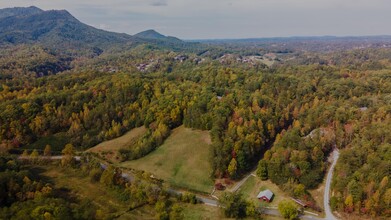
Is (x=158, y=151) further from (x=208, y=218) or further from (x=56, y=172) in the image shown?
(x=208, y=218)

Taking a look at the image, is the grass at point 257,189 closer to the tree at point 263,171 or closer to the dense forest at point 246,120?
the tree at point 263,171

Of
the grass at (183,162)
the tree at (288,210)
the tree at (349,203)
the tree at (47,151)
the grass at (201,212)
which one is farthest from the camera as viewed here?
the tree at (47,151)

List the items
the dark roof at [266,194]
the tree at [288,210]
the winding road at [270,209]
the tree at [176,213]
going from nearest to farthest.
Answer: the tree at [176,213] < the tree at [288,210] < the winding road at [270,209] < the dark roof at [266,194]

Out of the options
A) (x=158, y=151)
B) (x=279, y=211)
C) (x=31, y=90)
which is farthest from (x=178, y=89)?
(x=279, y=211)

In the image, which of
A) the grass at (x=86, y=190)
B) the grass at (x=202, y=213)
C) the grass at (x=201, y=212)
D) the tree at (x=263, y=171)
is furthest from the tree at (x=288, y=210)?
the grass at (x=86, y=190)

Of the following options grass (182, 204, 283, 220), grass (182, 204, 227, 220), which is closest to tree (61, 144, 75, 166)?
grass (182, 204, 283, 220)

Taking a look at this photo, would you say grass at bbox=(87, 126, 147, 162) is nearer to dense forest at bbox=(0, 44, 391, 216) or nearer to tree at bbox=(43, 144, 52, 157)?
dense forest at bbox=(0, 44, 391, 216)

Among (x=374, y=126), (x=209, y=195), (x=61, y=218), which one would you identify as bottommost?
(x=209, y=195)
